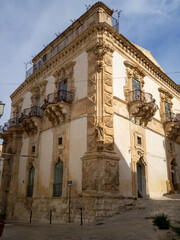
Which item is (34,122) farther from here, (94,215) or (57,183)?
(94,215)

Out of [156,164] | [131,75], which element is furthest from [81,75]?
[156,164]

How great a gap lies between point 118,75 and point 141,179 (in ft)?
22.1

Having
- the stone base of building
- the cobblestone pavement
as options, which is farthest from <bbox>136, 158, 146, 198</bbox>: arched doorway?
the stone base of building

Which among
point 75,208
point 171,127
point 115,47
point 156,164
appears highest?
point 115,47

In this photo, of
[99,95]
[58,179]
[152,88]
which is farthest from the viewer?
[152,88]

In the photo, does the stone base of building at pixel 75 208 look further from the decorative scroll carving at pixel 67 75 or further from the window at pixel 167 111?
the window at pixel 167 111

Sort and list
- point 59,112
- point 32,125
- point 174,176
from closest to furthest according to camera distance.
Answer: point 59,112 → point 32,125 → point 174,176

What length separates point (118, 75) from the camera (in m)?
15.2

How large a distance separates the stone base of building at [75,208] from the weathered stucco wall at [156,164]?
3097 millimetres

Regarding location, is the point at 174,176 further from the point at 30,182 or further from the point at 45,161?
the point at 30,182

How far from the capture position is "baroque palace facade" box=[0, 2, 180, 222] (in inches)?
492

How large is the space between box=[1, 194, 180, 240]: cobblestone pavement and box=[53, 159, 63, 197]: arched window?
3482 mm

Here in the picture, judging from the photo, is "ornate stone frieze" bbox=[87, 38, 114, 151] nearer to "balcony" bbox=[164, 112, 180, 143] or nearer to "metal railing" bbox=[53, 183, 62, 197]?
"metal railing" bbox=[53, 183, 62, 197]

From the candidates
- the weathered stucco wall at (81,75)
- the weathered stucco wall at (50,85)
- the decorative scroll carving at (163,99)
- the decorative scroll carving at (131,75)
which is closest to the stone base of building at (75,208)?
the weathered stucco wall at (81,75)
